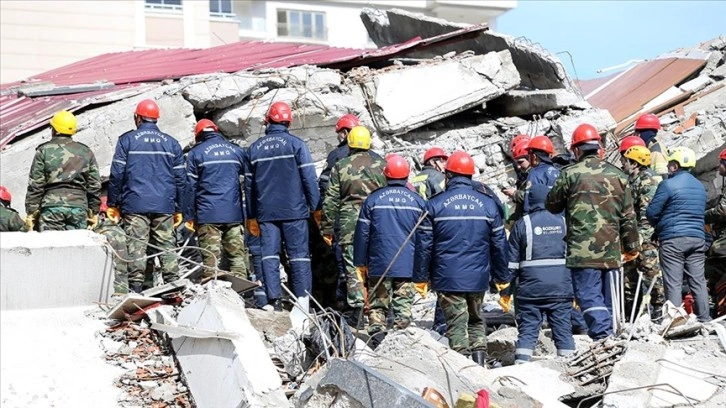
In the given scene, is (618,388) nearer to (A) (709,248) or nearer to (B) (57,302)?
(B) (57,302)

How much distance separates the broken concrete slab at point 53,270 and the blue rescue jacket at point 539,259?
359cm

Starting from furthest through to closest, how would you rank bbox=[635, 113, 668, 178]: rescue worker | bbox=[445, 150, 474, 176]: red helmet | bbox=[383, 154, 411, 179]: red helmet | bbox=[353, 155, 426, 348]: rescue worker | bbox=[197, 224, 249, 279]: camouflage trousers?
bbox=[635, 113, 668, 178]: rescue worker < bbox=[197, 224, 249, 279]: camouflage trousers < bbox=[383, 154, 411, 179]: red helmet < bbox=[353, 155, 426, 348]: rescue worker < bbox=[445, 150, 474, 176]: red helmet

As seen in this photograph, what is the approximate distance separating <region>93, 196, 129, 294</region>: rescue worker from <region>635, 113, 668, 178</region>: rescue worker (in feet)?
18.7

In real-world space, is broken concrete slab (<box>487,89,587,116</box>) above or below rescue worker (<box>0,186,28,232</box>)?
above

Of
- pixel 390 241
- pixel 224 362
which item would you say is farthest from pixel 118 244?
pixel 224 362

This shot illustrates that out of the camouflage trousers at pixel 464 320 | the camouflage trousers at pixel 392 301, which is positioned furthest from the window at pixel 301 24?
the camouflage trousers at pixel 464 320

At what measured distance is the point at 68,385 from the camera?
6965 mm

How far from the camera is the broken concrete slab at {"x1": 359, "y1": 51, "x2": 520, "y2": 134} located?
46.3 ft

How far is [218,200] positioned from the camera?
36.8ft

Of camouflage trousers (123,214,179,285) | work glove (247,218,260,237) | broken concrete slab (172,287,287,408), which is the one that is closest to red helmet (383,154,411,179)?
work glove (247,218,260,237)

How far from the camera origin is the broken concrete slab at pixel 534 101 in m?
14.7

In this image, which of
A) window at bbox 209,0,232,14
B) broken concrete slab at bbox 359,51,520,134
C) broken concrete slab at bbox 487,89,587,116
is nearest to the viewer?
broken concrete slab at bbox 359,51,520,134

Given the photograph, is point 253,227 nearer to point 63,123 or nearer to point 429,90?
point 63,123

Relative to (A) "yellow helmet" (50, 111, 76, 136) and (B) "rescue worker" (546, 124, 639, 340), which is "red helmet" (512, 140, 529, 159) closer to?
(B) "rescue worker" (546, 124, 639, 340)
